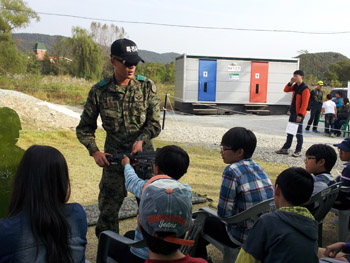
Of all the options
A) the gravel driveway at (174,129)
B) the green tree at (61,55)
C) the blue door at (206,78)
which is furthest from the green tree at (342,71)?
the gravel driveway at (174,129)

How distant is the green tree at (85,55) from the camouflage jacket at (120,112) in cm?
3693

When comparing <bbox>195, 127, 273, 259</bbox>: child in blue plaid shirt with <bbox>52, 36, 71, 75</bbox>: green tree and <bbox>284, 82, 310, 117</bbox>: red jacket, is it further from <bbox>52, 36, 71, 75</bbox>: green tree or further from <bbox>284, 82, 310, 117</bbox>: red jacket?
<bbox>52, 36, 71, 75</bbox>: green tree

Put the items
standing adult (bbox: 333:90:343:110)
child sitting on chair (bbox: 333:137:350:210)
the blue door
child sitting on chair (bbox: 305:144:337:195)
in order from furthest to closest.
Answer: the blue door → standing adult (bbox: 333:90:343:110) → child sitting on chair (bbox: 333:137:350:210) → child sitting on chair (bbox: 305:144:337:195)

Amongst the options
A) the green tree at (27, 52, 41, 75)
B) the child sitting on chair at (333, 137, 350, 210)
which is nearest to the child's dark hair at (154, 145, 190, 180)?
the child sitting on chair at (333, 137, 350, 210)

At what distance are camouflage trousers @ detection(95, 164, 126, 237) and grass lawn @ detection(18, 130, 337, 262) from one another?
1.39ft

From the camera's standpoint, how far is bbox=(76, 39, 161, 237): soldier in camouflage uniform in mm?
3082

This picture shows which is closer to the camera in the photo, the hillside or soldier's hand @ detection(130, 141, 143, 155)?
soldier's hand @ detection(130, 141, 143, 155)

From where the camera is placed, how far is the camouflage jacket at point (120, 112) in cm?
308

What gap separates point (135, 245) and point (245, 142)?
1.09 metres

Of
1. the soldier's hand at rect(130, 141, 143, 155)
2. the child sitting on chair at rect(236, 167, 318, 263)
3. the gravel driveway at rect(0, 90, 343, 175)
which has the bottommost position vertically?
the gravel driveway at rect(0, 90, 343, 175)

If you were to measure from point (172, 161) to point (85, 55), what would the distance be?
3947 cm

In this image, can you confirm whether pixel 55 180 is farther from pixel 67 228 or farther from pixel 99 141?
pixel 99 141

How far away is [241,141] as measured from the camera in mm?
2654

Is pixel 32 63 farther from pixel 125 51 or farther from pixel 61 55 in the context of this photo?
pixel 125 51
